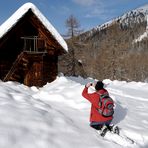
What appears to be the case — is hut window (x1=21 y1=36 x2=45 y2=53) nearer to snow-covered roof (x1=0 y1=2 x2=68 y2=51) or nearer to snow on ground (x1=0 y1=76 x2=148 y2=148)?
snow-covered roof (x1=0 y1=2 x2=68 y2=51)

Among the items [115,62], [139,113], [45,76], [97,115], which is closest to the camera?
[97,115]

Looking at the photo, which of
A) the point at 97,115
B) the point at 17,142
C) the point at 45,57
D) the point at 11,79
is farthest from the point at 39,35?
the point at 17,142

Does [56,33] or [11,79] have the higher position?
[56,33]

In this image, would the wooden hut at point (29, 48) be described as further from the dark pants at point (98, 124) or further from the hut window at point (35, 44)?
the dark pants at point (98, 124)

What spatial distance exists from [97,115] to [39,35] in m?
9.26

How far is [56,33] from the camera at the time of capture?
1617 cm

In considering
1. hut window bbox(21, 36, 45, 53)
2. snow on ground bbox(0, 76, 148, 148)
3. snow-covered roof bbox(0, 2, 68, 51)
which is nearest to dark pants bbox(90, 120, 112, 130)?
snow on ground bbox(0, 76, 148, 148)

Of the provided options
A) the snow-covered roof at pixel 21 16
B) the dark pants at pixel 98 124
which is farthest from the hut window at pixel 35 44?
the dark pants at pixel 98 124

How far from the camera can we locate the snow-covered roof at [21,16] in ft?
50.3

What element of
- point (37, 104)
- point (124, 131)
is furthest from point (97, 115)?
point (37, 104)

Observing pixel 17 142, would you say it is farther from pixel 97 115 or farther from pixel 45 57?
pixel 45 57

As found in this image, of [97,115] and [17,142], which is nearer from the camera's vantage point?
[17,142]

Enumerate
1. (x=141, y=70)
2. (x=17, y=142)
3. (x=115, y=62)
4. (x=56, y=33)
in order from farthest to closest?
(x=141, y=70), (x=115, y=62), (x=56, y=33), (x=17, y=142)

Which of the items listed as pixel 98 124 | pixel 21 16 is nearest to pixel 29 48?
pixel 21 16
